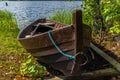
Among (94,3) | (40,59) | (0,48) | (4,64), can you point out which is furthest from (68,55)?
(94,3)

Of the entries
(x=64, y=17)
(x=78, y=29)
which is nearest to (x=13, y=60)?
(x=78, y=29)

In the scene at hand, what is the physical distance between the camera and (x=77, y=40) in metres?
8.58

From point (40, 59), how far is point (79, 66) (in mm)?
1656

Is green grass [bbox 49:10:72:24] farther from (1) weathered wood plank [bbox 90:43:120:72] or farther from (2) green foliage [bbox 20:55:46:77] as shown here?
(2) green foliage [bbox 20:55:46:77]

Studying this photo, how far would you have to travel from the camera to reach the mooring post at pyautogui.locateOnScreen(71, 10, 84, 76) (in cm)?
838

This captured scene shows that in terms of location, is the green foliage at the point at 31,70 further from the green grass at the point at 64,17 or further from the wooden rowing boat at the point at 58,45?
the green grass at the point at 64,17

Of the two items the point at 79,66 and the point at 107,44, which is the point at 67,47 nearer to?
the point at 79,66

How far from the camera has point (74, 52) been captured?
8.69m

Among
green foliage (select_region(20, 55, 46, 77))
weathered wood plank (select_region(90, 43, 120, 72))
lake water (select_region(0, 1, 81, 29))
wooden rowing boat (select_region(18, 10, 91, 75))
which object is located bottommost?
lake water (select_region(0, 1, 81, 29))

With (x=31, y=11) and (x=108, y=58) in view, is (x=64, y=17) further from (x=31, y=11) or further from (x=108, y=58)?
(x=31, y=11)

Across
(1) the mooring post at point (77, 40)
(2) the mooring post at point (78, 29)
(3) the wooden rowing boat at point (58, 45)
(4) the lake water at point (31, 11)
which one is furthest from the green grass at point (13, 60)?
(4) the lake water at point (31, 11)

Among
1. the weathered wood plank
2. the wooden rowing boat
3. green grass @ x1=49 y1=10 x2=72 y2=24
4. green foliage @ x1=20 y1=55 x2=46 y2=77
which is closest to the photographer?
the wooden rowing boat

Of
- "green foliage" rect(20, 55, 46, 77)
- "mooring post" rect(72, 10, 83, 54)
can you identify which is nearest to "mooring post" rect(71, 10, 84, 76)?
"mooring post" rect(72, 10, 83, 54)

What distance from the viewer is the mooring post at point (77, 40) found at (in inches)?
330
